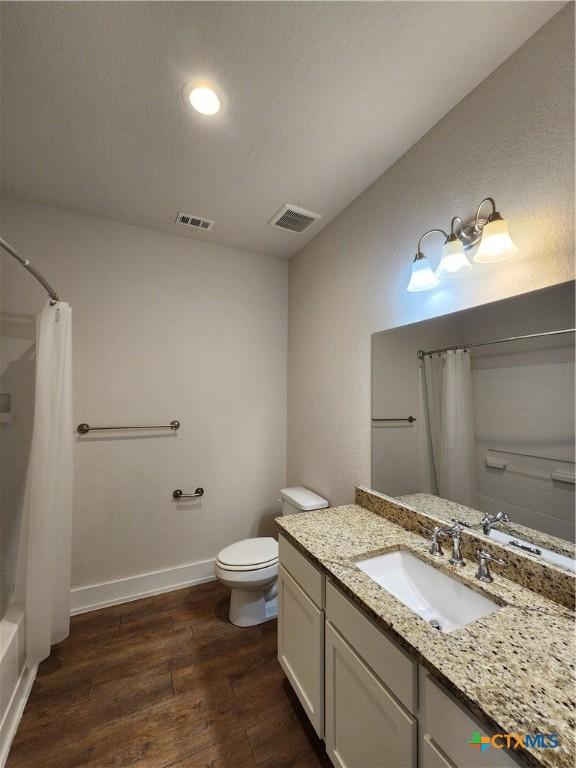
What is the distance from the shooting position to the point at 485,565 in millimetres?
1030

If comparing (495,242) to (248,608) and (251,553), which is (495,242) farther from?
(248,608)

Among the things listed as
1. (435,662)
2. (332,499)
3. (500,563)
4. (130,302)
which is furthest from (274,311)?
(435,662)

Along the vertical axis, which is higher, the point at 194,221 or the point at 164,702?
the point at 194,221

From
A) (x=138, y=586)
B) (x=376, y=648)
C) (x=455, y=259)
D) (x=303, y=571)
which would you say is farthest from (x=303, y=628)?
(x=455, y=259)

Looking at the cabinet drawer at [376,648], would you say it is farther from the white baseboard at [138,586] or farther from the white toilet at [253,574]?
the white baseboard at [138,586]

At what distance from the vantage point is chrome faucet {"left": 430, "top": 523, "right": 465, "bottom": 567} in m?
1.11

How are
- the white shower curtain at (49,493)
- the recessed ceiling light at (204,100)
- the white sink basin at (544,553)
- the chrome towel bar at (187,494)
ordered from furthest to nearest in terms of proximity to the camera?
1. the chrome towel bar at (187,494)
2. the white shower curtain at (49,493)
3. the recessed ceiling light at (204,100)
4. the white sink basin at (544,553)

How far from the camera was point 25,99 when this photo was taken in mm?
1249

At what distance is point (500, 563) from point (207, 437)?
1.89m

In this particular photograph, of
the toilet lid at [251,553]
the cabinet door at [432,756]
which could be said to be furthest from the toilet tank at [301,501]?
the cabinet door at [432,756]

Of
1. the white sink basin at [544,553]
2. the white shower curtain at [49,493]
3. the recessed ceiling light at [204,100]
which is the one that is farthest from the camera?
the white shower curtain at [49,493]

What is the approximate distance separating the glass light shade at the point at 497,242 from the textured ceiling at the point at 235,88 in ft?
2.03

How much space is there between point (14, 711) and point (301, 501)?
62.0 inches

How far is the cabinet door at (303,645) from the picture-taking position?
1.14 meters
